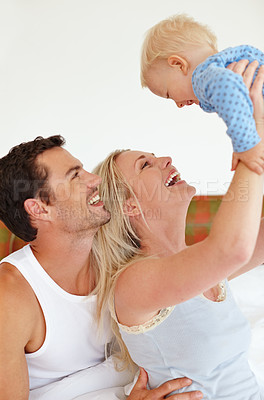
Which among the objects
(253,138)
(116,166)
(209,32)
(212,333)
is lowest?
(212,333)

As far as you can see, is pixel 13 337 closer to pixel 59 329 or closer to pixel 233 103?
pixel 59 329

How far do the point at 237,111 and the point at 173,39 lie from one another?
580 millimetres

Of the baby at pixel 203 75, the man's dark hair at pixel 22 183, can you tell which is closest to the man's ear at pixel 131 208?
the man's dark hair at pixel 22 183

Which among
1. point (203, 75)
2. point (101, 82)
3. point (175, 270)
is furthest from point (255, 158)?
point (101, 82)

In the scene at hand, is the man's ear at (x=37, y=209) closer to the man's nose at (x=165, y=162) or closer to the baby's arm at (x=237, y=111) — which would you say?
the man's nose at (x=165, y=162)

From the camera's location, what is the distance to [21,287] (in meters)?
1.69

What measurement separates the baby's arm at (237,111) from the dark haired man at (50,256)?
68 cm

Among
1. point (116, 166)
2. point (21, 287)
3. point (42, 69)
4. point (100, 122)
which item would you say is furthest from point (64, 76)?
point (21, 287)

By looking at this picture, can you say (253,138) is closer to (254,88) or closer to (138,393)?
(254,88)

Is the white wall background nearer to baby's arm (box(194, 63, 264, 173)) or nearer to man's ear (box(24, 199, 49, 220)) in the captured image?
man's ear (box(24, 199, 49, 220))

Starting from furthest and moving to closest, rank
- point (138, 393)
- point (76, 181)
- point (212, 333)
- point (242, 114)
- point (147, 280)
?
point (76, 181) → point (138, 393) → point (212, 333) → point (147, 280) → point (242, 114)

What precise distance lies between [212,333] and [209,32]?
3.15ft

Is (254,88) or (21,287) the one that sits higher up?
(254,88)

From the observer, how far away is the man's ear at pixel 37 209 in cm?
174
